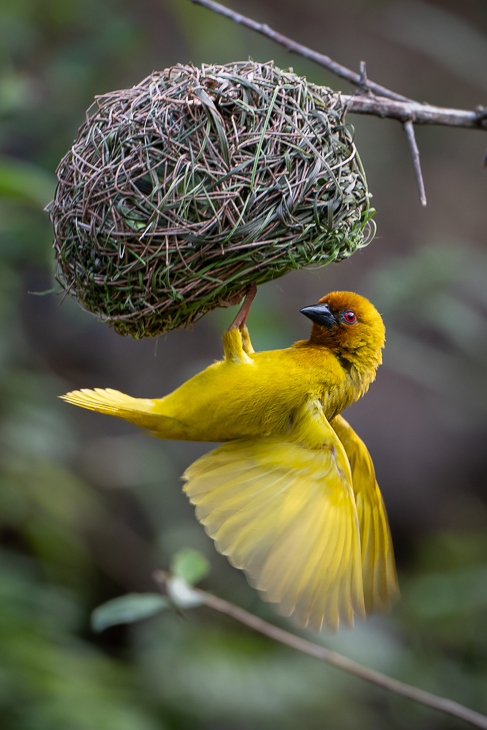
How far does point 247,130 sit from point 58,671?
9.27 feet

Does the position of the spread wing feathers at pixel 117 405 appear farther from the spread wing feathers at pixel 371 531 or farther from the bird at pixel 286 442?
the spread wing feathers at pixel 371 531

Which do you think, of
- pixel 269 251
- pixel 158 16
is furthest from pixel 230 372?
pixel 158 16

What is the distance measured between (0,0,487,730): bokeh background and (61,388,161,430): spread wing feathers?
0.68 meters

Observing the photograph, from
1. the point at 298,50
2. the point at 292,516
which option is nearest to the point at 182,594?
the point at 292,516

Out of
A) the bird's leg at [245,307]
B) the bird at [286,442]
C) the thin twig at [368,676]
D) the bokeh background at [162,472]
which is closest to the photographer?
the thin twig at [368,676]

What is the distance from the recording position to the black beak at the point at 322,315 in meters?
2.12

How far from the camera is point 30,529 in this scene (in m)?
3.87

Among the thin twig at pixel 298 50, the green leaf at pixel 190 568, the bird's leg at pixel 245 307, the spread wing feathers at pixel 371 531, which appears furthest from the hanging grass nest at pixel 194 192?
the spread wing feathers at pixel 371 531

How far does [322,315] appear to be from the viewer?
213 cm

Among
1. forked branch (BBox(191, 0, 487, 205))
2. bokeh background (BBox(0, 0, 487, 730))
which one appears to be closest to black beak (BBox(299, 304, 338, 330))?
bokeh background (BBox(0, 0, 487, 730))

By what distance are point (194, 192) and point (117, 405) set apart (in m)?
0.75

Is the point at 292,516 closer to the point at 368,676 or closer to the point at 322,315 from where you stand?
the point at 368,676

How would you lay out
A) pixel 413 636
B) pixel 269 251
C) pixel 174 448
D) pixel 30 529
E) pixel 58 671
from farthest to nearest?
pixel 174 448 → pixel 413 636 → pixel 30 529 → pixel 58 671 → pixel 269 251

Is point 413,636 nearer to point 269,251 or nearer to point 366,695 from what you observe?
point 366,695
